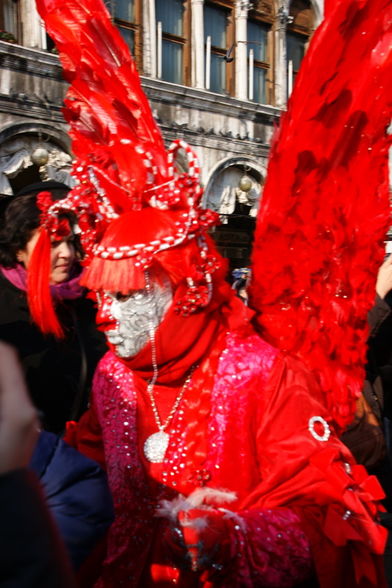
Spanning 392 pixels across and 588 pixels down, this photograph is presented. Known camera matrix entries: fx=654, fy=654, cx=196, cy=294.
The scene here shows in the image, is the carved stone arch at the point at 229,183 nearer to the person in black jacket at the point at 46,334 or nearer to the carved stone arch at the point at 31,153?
the carved stone arch at the point at 31,153

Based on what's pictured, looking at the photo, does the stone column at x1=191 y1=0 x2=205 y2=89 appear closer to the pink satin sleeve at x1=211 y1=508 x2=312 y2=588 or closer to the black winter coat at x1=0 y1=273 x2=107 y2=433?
the black winter coat at x1=0 y1=273 x2=107 y2=433

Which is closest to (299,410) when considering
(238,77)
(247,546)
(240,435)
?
(240,435)

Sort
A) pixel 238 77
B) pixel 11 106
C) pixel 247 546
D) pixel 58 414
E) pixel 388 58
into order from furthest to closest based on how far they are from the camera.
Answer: pixel 238 77 → pixel 11 106 → pixel 58 414 → pixel 388 58 → pixel 247 546

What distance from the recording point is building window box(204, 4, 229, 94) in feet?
36.9

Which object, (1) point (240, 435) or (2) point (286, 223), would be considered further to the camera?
(2) point (286, 223)

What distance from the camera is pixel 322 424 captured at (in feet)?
5.21

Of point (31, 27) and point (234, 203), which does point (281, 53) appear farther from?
point (31, 27)

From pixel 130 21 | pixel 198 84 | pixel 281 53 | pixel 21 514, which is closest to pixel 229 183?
pixel 198 84

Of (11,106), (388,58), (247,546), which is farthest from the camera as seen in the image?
(11,106)

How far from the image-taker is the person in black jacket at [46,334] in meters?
2.32

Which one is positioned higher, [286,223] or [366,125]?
[366,125]

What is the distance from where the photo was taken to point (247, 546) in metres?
1.42

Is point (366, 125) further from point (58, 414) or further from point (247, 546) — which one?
point (58, 414)

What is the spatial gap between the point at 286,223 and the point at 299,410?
0.52 metres
